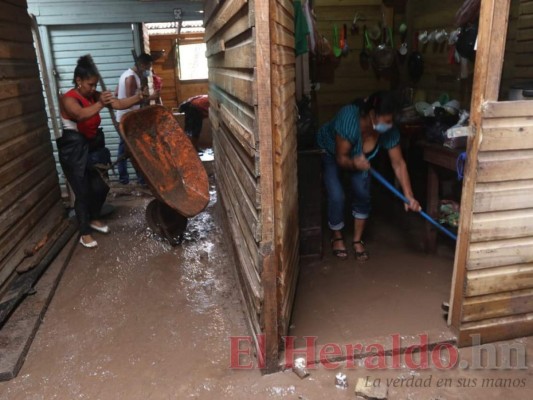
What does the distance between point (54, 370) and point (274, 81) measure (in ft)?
7.62

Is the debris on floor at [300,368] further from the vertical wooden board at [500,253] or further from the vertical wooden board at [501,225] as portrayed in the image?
the vertical wooden board at [501,225]

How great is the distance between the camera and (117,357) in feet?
9.72

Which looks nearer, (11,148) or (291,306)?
(291,306)

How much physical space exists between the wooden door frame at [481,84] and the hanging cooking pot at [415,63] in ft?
12.9

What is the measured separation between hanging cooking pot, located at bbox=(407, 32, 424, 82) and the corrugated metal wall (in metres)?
4.63

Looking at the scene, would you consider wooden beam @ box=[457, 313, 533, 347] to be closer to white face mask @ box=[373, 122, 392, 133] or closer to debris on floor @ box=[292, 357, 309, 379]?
debris on floor @ box=[292, 357, 309, 379]

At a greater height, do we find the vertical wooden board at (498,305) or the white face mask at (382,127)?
the white face mask at (382,127)

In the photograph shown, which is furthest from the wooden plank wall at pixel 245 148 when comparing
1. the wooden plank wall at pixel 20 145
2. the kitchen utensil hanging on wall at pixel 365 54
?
the kitchen utensil hanging on wall at pixel 365 54

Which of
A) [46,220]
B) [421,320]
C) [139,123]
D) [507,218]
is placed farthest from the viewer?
[46,220]

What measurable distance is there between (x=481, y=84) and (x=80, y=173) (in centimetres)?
383

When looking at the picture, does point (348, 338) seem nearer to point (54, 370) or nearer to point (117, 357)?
point (117, 357)

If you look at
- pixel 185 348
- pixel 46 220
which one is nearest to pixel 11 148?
pixel 46 220

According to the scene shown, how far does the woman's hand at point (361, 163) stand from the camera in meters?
3.80

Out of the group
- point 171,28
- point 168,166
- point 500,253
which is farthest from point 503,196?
point 171,28
